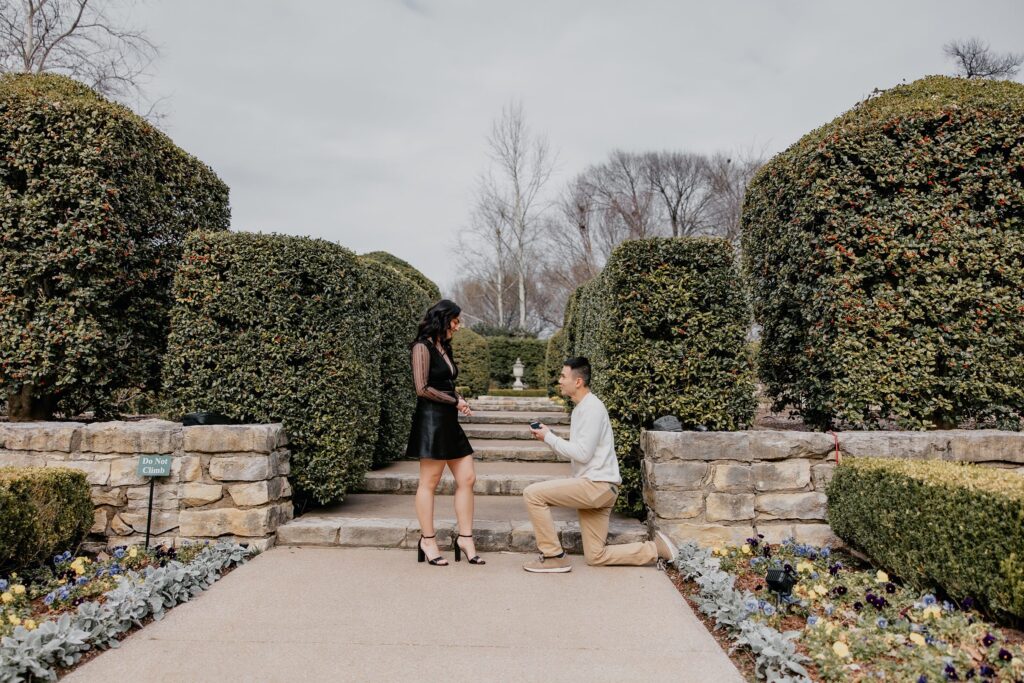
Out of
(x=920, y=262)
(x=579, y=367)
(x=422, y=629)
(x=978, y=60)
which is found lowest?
(x=422, y=629)

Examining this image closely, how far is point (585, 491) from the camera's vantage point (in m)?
3.80

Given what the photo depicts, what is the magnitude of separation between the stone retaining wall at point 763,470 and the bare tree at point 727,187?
72.3ft

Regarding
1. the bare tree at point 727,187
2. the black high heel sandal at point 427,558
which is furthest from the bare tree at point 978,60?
the black high heel sandal at point 427,558

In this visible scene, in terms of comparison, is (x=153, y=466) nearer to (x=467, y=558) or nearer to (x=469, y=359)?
(x=467, y=558)

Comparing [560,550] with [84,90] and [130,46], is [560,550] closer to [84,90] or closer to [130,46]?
[84,90]

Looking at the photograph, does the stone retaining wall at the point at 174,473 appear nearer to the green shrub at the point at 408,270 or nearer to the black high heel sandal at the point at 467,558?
the black high heel sandal at the point at 467,558

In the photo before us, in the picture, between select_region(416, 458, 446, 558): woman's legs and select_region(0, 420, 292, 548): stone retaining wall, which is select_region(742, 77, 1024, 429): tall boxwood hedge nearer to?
select_region(416, 458, 446, 558): woman's legs

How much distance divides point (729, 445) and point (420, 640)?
8.19ft

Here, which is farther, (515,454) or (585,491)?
(515,454)

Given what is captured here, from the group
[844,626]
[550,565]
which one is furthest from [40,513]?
[844,626]

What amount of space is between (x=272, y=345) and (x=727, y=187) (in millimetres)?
25621

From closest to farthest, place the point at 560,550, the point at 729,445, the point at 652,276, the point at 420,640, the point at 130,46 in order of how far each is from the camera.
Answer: the point at 420,640, the point at 560,550, the point at 729,445, the point at 652,276, the point at 130,46

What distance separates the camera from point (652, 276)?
451cm

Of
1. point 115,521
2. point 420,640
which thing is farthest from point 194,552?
point 420,640
